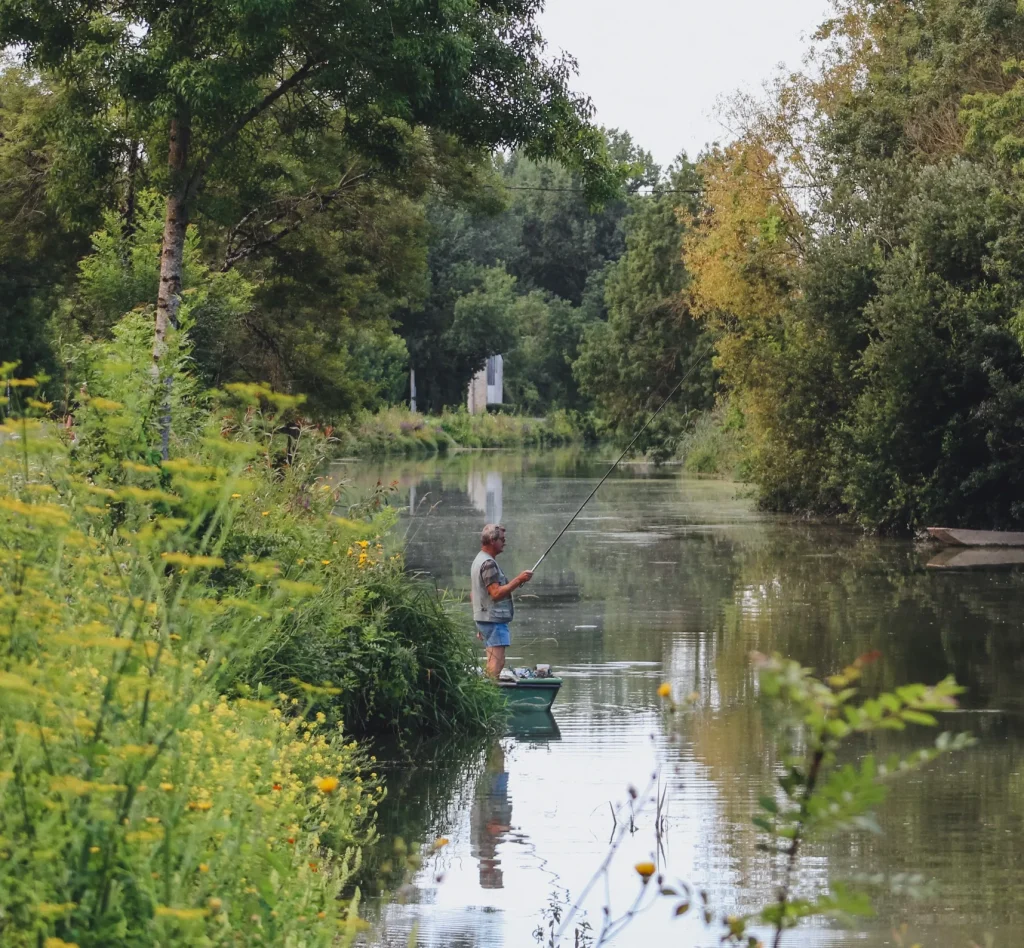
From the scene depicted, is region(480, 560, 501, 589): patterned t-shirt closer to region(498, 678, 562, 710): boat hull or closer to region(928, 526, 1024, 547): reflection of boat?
region(498, 678, 562, 710): boat hull

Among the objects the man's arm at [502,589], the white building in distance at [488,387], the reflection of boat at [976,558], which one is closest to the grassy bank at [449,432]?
the white building in distance at [488,387]

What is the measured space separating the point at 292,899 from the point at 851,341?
28.9 m

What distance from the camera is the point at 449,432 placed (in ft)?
277

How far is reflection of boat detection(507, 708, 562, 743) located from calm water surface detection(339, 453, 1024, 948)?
0.03m

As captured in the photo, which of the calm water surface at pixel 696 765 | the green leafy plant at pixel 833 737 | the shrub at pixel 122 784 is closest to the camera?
the green leafy plant at pixel 833 737

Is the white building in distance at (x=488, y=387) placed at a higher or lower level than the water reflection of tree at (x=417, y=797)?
higher

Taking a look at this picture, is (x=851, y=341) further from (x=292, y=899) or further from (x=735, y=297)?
(x=292, y=899)

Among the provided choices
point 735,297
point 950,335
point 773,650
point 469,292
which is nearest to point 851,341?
point 950,335

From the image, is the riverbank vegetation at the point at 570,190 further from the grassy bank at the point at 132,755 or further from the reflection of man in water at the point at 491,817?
the grassy bank at the point at 132,755

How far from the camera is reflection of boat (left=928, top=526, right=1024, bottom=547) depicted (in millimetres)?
28859

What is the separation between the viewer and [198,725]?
5016mm

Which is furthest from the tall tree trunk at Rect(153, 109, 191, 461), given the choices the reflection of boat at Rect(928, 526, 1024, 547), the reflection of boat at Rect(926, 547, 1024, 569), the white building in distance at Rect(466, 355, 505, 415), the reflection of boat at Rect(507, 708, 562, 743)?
the white building in distance at Rect(466, 355, 505, 415)

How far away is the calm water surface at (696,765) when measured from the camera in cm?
732

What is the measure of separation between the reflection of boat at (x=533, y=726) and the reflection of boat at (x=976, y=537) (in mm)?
18280
